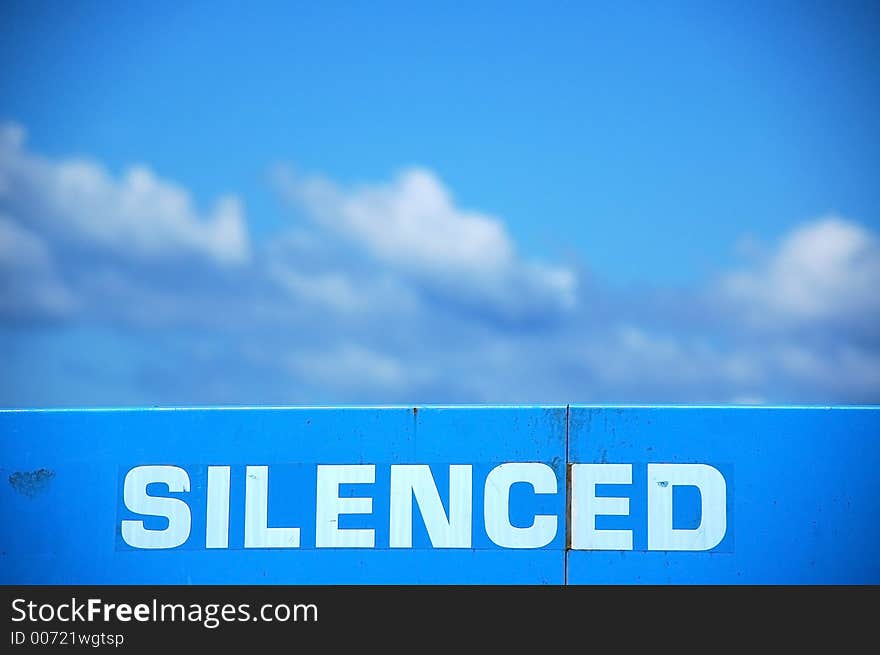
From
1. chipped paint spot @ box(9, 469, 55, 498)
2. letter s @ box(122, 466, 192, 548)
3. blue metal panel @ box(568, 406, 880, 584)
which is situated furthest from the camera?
chipped paint spot @ box(9, 469, 55, 498)

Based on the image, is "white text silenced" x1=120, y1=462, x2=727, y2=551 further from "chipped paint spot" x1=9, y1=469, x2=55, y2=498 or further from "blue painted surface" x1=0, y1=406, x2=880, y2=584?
"chipped paint spot" x1=9, y1=469, x2=55, y2=498

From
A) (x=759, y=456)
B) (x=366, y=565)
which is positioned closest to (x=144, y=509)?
(x=366, y=565)

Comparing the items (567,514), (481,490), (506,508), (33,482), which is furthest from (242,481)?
(567,514)

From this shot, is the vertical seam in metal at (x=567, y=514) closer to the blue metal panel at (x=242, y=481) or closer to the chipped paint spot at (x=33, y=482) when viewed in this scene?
the blue metal panel at (x=242, y=481)

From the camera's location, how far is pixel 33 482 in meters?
6.52

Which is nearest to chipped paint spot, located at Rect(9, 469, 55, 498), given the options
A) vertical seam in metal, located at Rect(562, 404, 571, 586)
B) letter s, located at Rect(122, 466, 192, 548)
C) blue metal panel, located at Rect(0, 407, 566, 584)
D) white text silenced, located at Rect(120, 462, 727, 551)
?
blue metal panel, located at Rect(0, 407, 566, 584)

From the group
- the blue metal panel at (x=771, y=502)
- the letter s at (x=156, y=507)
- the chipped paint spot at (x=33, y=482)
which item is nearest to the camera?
the blue metal panel at (x=771, y=502)

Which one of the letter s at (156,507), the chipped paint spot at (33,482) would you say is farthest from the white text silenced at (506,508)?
the chipped paint spot at (33,482)

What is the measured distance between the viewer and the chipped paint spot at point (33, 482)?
21.4 ft

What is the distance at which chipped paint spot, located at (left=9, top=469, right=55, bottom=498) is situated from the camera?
21.4ft

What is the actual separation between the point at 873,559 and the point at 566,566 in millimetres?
1834

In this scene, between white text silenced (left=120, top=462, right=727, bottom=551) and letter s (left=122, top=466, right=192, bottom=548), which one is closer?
white text silenced (left=120, top=462, right=727, bottom=551)
